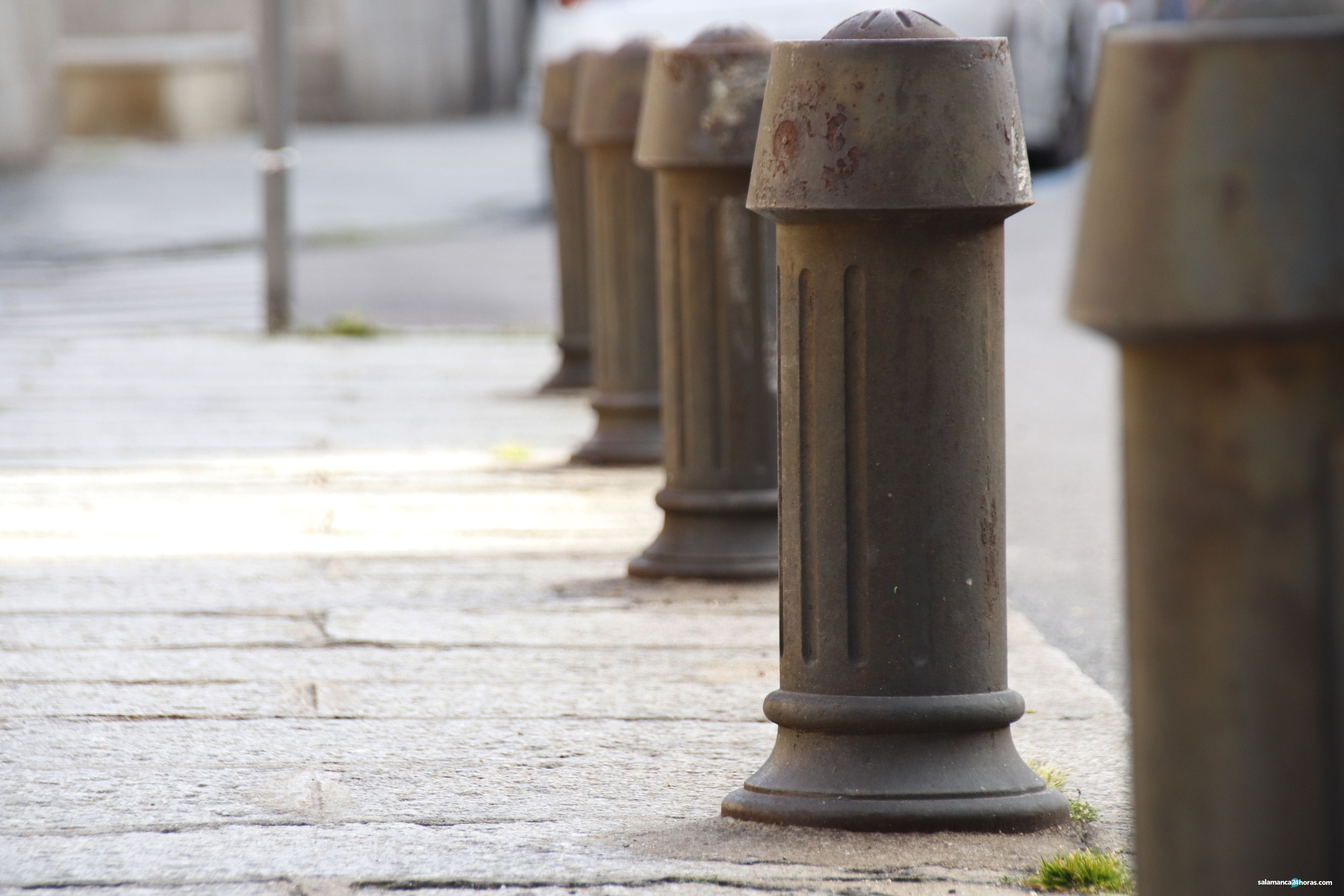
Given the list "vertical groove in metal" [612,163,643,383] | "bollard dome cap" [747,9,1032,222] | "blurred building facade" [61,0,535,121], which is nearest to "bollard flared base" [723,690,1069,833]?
"bollard dome cap" [747,9,1032,222]

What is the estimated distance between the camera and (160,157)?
20625 millimetres

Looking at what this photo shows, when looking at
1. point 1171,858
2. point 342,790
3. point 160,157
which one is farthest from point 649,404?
point 160,157

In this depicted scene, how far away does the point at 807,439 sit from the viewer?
260cm

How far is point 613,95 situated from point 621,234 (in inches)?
15.9

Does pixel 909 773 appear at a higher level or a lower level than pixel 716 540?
higher

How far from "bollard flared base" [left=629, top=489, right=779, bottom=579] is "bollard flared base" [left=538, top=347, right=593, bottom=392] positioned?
Answer: 10.3ft

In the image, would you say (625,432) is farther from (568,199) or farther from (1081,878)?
(1081,878)

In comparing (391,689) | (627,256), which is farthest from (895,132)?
(627,256)

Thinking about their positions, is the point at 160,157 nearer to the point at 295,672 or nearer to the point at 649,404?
the point at 649,404

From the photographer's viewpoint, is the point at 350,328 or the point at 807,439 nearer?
the point at 807,439

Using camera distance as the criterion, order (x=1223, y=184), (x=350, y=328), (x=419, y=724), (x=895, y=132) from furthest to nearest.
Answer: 1. (x=350, y=328)
2. (x=419, y=724)
3. (x=895, y=132)
4. (x=1223, y=184)

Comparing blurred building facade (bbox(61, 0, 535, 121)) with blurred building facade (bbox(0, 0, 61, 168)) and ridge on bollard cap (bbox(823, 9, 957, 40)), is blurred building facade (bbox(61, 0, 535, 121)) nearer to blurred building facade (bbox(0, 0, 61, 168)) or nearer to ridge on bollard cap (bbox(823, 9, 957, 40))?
blurred building facade (bbox(0, 0, 61, 168))

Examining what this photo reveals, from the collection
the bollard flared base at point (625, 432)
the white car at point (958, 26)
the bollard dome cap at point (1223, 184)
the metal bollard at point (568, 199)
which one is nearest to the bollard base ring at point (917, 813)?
the bollard dome cap at point (1223, 184)

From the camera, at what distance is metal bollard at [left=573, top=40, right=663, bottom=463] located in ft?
18.2
